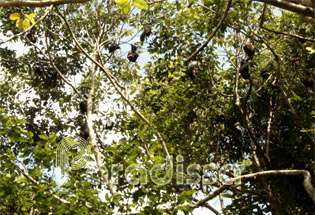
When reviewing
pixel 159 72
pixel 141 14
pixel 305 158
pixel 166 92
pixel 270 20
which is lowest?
pixel 305 158

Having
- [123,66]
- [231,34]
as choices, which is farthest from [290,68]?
[123,66]

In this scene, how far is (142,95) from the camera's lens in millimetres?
7016

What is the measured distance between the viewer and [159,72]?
22.9 ft

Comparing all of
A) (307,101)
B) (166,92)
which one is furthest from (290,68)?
(166,92)

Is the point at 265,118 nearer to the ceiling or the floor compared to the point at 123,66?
nearer to the floor

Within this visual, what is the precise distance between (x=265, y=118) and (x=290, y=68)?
1.13 m

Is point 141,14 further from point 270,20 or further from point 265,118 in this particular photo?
A: point 265,118

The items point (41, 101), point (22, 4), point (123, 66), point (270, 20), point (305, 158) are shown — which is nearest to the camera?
point (22, 4)

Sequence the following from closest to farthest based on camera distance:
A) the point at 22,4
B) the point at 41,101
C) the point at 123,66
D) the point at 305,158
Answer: the point at 22,4
the point at 305,158
the point at 123,66
the point at 41,101

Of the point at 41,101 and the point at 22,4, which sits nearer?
the point at 22,4

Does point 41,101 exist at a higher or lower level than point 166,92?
higher

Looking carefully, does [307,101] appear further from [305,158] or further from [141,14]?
[141,14]

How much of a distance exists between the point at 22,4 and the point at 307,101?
594 cm

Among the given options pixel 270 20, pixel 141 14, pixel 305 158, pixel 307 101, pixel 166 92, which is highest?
pixel 141 14
